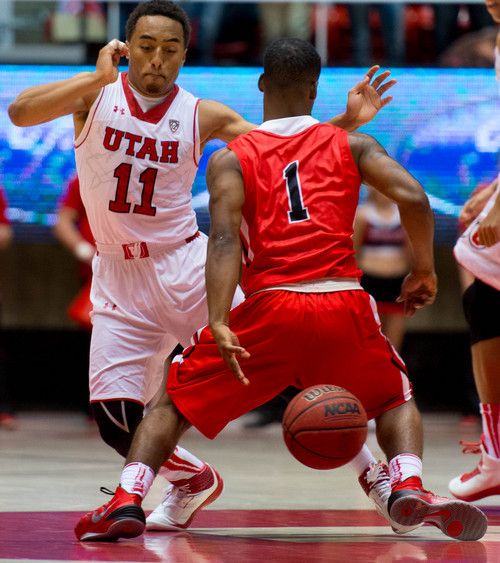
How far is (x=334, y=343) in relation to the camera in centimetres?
389

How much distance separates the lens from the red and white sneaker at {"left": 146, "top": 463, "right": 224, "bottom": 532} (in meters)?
4.48

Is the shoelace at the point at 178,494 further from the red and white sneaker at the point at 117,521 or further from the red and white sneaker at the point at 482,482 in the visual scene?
the red and white sneaker at the point at 482,482

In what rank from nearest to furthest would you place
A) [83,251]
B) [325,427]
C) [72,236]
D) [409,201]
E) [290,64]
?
[325,427], [409,201], [290,64], [83,251], [72,236]

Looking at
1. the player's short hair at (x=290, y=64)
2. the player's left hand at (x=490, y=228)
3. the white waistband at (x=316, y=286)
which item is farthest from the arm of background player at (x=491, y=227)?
the player's short hair at (x=290, y=64)

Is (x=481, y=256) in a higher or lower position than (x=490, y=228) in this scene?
lower

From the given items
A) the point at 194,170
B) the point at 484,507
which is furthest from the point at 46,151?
the point at 484,507

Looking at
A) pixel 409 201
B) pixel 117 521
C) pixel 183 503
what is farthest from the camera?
pixel 183 503

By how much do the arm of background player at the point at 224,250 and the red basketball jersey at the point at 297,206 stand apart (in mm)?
60


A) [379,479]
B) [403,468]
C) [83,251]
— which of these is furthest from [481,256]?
[83,251]

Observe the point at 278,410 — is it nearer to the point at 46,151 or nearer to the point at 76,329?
the point at 76,329

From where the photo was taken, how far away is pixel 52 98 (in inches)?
172

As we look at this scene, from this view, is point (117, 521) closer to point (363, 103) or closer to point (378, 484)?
point (378, 484)

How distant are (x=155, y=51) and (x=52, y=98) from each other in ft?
1.74

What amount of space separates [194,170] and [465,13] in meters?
6.69
